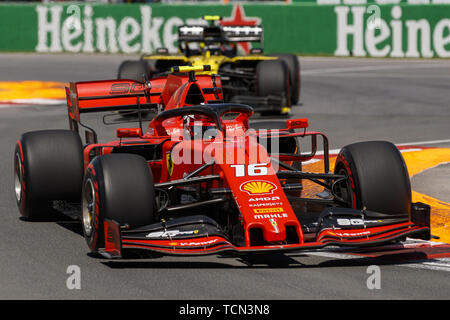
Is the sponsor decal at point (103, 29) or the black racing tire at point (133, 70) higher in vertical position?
the sponsor decal at point (103, 29)

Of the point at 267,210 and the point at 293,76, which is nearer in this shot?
the point at 267,210

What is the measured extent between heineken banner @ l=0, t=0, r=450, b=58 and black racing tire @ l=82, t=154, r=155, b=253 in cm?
2200

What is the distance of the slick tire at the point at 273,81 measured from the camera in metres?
18.0

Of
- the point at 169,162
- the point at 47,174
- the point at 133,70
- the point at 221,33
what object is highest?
the point at 221,33

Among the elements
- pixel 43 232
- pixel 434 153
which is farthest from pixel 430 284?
pixel 434 153

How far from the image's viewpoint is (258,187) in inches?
301

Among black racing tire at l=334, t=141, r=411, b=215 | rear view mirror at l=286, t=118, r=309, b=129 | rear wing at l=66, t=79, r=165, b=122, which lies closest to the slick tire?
rear wing at l=66, t=79, r=165, b=122

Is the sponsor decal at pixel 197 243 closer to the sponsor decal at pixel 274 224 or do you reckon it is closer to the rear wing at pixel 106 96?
the sponsor decal at pixel 274 224

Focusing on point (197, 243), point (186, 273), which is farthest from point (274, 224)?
point (186, 273)

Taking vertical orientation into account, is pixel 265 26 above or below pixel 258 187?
above

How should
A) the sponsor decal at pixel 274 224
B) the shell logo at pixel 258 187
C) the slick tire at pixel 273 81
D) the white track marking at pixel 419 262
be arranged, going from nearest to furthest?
the sponsor decal at pixel 274 224
the white track marking at pixel 419 262
the shell logo at pixel 258 187
the slick tire at pixel 273 81

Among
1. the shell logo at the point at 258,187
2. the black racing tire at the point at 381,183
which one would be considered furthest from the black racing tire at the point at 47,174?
the black racing tire at the point at 381,183

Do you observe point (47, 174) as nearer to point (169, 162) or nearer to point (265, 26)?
point (169, 162)

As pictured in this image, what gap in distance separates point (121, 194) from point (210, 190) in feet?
2.71
